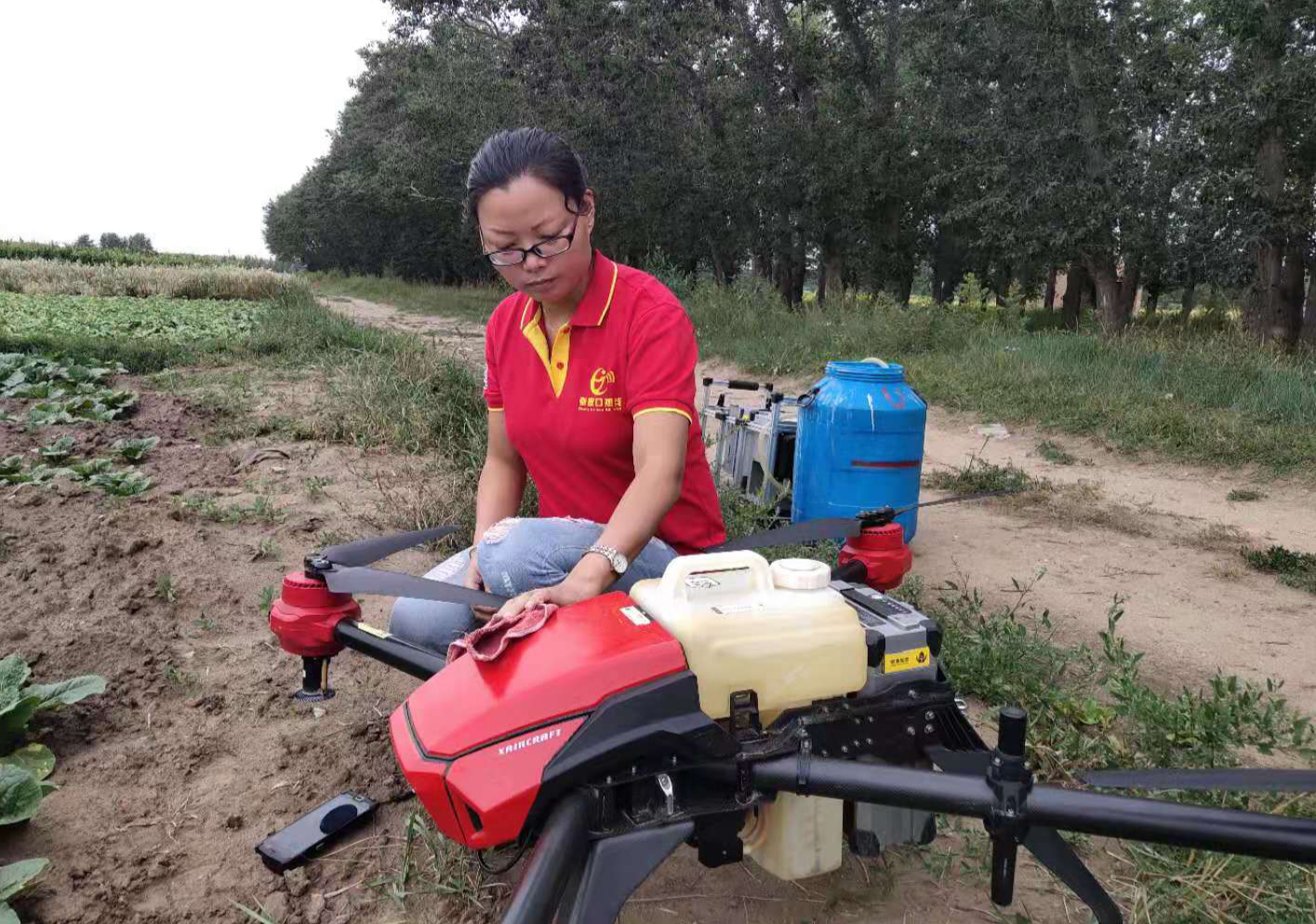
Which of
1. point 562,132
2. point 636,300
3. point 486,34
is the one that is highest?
point 486,34

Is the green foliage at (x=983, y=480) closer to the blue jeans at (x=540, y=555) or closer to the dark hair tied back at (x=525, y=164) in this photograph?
the blue jeans at (x=540, y=555)

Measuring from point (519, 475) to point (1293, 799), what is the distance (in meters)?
1.98

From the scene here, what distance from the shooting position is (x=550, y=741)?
137 cm

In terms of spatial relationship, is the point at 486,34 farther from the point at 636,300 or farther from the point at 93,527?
the point at 636,300

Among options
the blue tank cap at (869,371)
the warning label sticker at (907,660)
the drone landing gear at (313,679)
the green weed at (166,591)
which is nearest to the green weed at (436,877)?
the drone landing gear at (313,679)

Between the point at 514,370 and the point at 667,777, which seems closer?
the point at 667,777

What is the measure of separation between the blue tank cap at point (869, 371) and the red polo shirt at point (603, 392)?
1.96 m

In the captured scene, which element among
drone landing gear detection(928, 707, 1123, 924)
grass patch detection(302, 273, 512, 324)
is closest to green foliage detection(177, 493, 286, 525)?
drone landing gear detection(928, 707, 1123, 924)

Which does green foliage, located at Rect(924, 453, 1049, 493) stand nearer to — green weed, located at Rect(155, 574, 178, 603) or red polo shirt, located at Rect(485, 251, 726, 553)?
red polo shirt, located at Rect(485, 251, 726, 553)

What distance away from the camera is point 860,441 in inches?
162

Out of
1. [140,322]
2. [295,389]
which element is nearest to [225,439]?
[295,389]

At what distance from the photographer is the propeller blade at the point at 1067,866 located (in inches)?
53.7

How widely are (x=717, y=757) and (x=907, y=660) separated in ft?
1.31

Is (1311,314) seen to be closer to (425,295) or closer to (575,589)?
(575,589)
